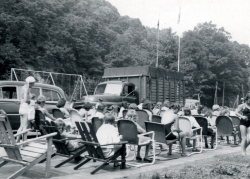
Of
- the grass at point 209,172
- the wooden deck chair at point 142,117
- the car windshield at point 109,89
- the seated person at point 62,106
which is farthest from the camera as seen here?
the car windshield at point 109,89

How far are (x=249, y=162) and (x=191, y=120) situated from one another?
2.31 meters

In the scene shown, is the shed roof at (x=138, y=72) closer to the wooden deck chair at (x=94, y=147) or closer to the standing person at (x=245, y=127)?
the standing person at (x=245, y=127)

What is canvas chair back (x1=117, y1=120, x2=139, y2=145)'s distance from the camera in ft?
23.3

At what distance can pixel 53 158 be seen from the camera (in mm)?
7762

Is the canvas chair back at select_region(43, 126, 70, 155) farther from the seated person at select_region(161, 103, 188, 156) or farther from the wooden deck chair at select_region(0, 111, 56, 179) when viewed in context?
the seated person at select_region(161, 103, 188, 156)

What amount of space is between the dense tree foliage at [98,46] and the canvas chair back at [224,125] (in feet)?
83.5

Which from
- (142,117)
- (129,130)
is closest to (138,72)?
(142,117)

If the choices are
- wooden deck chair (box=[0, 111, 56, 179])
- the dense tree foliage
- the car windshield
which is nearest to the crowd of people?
wooden deck chair (box=[0, 111, 56, 179])

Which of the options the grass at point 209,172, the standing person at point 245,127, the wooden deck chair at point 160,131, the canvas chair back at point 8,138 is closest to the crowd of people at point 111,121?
the standing person at point 245,127

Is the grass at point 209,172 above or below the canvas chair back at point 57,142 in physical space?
below

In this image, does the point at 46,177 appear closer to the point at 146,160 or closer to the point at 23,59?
the point at 146,160

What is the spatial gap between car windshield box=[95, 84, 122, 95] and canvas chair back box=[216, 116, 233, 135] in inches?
264

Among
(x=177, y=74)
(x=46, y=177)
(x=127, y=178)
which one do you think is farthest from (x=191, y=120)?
(x=177, y=74)

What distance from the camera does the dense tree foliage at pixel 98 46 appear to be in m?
38.0
